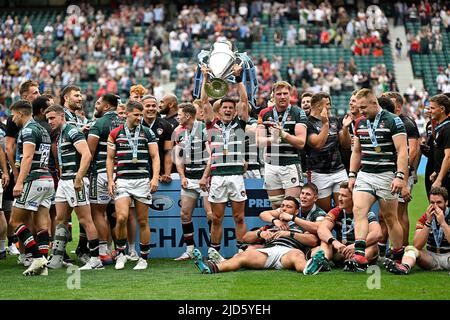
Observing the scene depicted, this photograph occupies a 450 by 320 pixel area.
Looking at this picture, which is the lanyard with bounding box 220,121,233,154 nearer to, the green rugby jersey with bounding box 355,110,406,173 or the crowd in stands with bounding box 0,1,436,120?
the green rugby jersey with bounding box 355,110,406,173

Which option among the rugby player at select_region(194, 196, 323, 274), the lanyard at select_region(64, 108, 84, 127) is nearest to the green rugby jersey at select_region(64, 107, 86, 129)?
the lanyard at select_region(64, 108, 84, 127)

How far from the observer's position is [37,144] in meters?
10.4

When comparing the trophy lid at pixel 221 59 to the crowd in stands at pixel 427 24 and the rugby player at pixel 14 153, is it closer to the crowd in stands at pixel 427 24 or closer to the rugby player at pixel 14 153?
the rugby player at pixel 14 153

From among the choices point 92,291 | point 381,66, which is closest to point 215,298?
point 92,291

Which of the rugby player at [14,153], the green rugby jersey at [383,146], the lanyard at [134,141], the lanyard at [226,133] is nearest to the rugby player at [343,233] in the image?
the green rugby jersey at [383,146]

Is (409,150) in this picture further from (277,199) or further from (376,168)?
(277,199)

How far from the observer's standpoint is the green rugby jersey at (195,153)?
11648mm

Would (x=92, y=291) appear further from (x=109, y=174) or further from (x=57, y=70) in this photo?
(x=57, y=70)

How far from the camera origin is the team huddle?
388 inches

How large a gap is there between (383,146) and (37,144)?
153 inches

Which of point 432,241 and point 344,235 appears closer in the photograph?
point 432,241

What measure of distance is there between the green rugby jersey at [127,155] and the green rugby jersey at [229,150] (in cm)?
80

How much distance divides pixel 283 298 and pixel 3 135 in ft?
16.5

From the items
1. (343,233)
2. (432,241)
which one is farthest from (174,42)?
(432,241)
